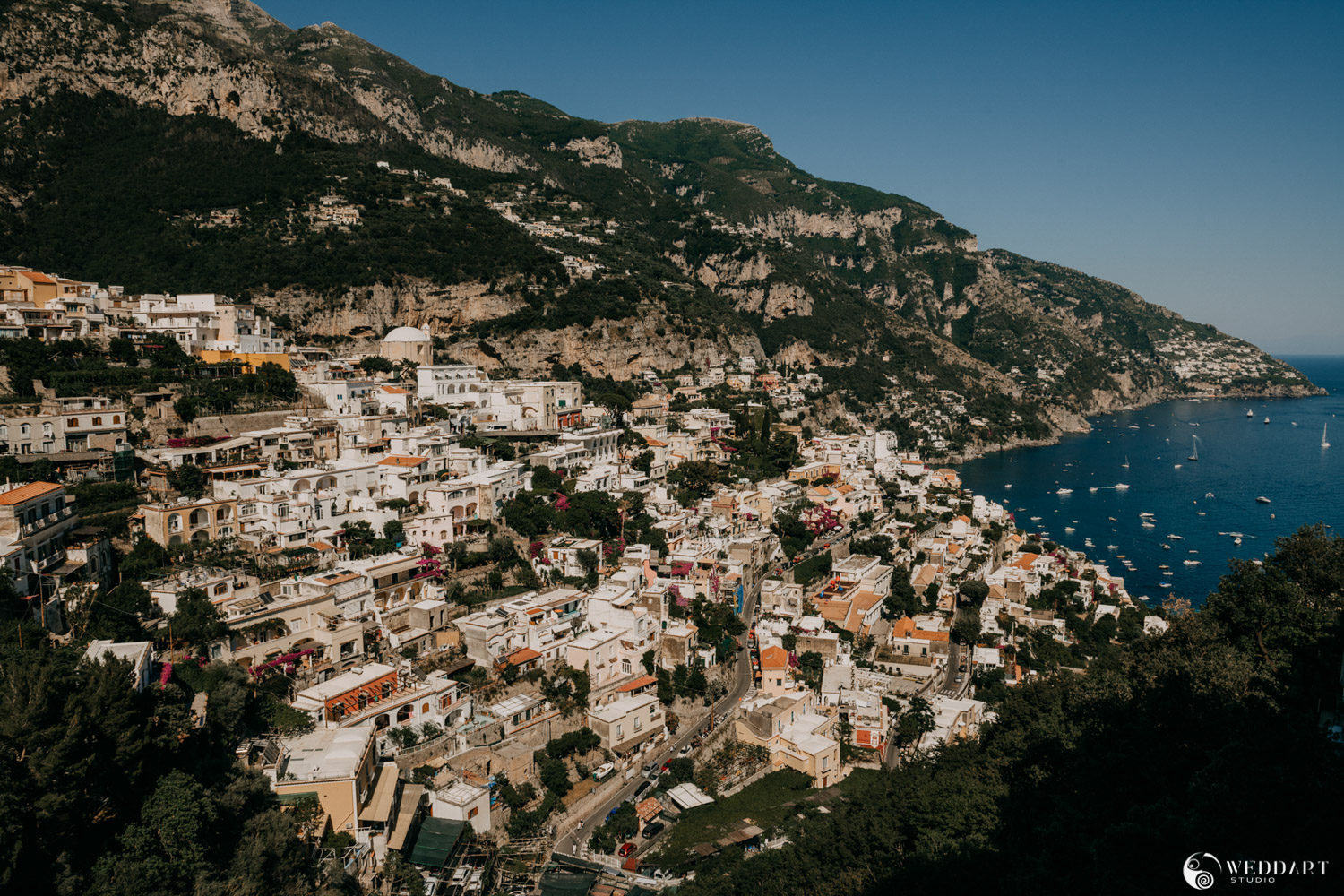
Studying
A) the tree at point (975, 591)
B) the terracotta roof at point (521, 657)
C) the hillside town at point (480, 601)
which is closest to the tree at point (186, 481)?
the hillside town at point (480, 601)

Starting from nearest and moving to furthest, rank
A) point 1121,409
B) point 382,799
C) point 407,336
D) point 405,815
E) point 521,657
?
point 382,799 → point 405,815 → point 521,657 → point 407,336 → point 1121,409

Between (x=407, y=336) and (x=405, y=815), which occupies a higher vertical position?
(x=407, y=336)

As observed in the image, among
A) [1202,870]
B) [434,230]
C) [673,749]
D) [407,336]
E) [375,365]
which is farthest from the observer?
[434,230]

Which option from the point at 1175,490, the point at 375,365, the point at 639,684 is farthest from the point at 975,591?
the point at 1175,490

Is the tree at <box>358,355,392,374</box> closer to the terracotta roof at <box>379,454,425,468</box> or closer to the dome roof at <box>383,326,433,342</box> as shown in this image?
the dome roof at <box>383,326,433,342</box>

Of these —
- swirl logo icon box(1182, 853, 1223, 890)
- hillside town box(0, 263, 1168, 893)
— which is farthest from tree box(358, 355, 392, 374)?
swirl logo icon box(1182, 853, 1223, 890)

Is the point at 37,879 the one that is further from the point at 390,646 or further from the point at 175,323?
the point at 175,323

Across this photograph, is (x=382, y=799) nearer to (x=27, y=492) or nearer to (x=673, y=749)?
(x=673, y=749)
